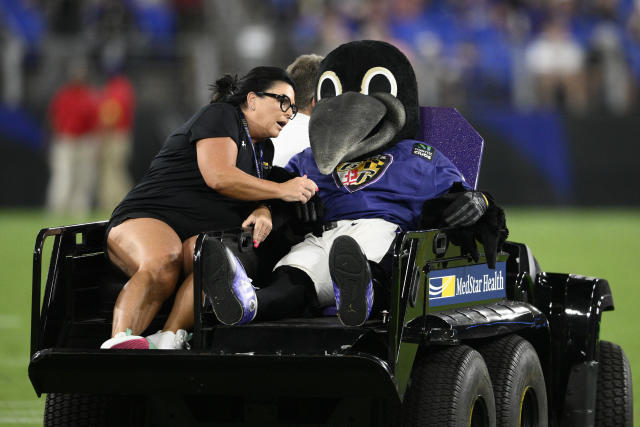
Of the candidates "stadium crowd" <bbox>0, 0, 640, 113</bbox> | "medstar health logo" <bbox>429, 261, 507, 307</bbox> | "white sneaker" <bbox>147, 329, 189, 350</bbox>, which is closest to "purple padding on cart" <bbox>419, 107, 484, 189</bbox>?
"medstar health logo" <bbox>429, 261, 507, 307</bbox>

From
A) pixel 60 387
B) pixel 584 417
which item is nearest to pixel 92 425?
pixel 60 387

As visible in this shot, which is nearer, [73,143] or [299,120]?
[299,120]

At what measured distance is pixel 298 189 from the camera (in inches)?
197

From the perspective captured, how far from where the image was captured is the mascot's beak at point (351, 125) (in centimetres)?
512

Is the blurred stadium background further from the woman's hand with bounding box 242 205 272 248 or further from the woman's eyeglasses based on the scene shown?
the woman's hand with bounding box 242 205 272 248

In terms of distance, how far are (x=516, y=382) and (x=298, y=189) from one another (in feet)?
3.90

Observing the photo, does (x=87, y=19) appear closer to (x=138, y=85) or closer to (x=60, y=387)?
(x=138, y=85)

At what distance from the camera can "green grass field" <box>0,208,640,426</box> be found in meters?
7.59

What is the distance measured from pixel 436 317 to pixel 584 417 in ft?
4.16

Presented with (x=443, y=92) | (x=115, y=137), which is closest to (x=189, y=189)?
(x=115, y=137)

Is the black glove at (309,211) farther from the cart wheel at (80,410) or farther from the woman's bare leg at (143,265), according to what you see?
the cart wheel at (80,410)

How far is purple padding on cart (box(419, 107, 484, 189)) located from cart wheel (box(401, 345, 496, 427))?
150 cm

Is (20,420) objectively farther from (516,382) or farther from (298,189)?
(516,382)

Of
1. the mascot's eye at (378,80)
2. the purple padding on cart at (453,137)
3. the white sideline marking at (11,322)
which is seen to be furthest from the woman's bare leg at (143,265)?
the white sideline marking at (11,322)
